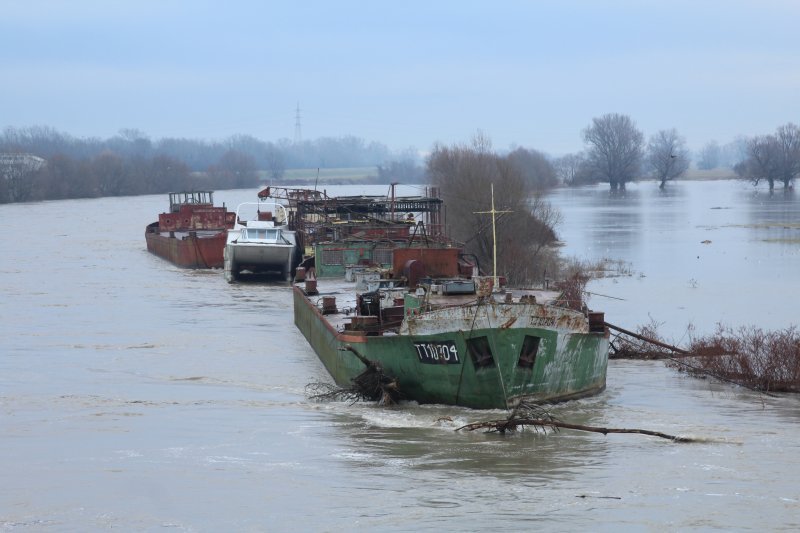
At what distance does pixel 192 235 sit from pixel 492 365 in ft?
116

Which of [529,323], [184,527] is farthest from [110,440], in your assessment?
[529,323]

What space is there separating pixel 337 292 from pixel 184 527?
16.6m

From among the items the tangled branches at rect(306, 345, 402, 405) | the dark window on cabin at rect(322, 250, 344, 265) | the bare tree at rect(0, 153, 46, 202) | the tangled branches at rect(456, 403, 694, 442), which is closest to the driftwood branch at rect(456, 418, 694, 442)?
the tangled branches at rect(456, 403, 694, 442)

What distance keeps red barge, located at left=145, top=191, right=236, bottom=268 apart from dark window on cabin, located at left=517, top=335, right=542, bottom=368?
34252 mm

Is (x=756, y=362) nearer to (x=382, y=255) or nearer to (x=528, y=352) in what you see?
(x=528, y=352)

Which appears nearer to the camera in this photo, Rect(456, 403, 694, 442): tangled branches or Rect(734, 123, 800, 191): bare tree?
Rect(456, 403, 694, 442): tangled branches

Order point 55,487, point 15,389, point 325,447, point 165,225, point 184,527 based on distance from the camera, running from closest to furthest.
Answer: point 184,527, point 55,487, point 325,447, point 15,389, point 165,225

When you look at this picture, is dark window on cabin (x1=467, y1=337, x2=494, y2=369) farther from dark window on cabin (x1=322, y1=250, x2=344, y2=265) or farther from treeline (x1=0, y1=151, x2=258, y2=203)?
treeline (x1=0, y1=151, x2=258, y2=203)

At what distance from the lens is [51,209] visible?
108 metres

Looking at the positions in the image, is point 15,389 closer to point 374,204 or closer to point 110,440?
point 110,440

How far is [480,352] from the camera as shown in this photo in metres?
18.4

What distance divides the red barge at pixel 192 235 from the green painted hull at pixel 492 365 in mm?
31611

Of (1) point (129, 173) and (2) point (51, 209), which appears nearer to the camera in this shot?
(2) point (51, 209)

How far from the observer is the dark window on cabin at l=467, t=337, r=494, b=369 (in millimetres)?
18219
